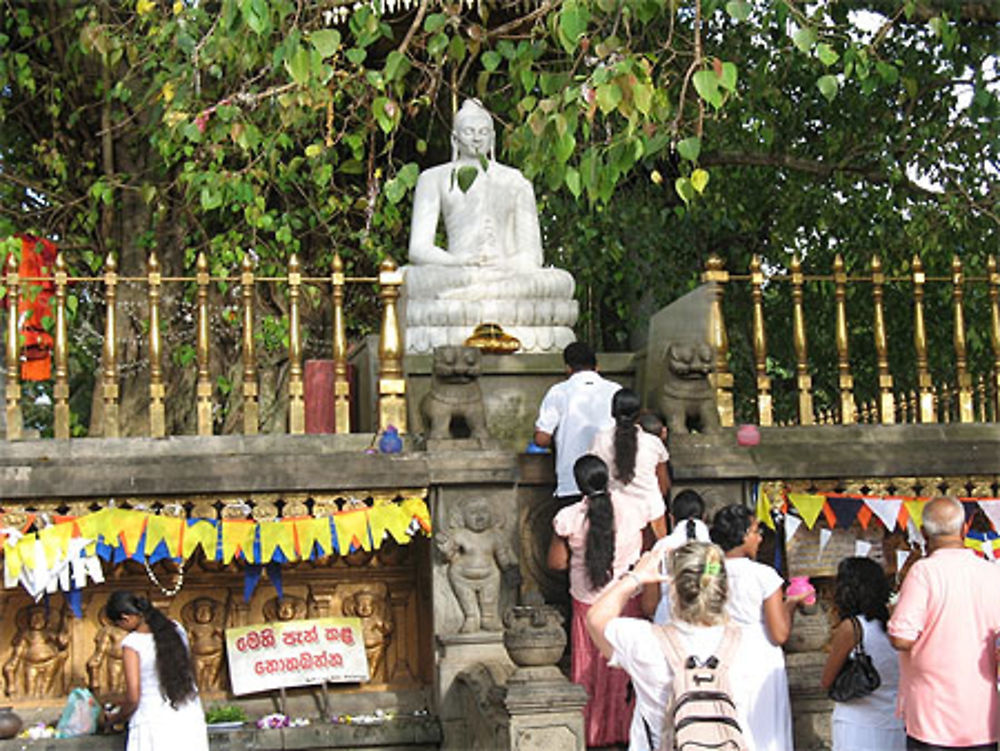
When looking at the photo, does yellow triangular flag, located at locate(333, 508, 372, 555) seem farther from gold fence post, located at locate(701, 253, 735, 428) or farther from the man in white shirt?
gold fence post, located at locate(701, 253, 735, 428)

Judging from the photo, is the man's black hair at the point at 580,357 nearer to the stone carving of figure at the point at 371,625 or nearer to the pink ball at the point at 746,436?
the pink ball at the point at 746,436

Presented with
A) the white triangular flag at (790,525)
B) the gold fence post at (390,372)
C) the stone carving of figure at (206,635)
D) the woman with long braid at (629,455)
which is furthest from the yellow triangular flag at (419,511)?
the white triangular flag at (790,525)

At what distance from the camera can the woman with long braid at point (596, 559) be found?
6.96 meters

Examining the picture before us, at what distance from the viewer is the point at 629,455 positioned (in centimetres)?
728

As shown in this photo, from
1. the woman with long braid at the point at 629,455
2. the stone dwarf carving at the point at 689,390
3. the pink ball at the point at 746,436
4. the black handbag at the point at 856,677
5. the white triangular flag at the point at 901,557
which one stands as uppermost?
the stone dwarf carving at the point at 689,390

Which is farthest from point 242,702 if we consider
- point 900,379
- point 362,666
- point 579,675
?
point 900,379

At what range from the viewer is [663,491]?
7754mm

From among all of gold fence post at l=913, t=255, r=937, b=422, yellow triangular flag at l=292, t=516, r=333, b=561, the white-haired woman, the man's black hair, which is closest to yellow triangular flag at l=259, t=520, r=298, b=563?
yellow triangular flag at l=292, t=516, r=333, b=561

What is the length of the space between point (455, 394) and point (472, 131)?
9.28 ft

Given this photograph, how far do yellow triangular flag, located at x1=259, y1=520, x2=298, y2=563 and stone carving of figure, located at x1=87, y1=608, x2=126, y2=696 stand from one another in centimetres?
109

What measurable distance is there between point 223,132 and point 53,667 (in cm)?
339

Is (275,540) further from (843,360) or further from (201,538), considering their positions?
(843,360)

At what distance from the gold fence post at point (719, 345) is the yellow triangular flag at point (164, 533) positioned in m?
3.47

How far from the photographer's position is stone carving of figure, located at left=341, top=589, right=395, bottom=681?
8758 millimetres
